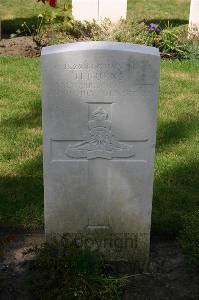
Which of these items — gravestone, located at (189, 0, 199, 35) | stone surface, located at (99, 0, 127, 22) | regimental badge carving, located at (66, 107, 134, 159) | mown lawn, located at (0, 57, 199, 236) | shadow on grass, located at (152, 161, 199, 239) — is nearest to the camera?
regimental badge carving, located at (66, 107, 134, 159)

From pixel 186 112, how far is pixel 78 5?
406cm

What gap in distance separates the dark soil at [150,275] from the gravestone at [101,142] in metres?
0.16

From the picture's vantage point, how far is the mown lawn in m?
4.26

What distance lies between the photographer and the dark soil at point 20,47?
8766 millimetres

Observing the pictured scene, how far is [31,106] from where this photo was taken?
6.43 m

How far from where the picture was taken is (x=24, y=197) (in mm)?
4465

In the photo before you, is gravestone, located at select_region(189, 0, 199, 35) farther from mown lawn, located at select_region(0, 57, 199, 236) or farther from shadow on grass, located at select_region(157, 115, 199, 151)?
shadow on grass, located at select_region(157, 115, 199, 151)

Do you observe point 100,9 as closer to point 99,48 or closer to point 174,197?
point 174,197

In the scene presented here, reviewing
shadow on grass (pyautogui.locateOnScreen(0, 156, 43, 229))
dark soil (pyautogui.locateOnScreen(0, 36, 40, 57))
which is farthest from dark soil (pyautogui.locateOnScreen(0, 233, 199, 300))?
dark soil (pyautogui.locateOnScreen(0, 36, 40, 57))

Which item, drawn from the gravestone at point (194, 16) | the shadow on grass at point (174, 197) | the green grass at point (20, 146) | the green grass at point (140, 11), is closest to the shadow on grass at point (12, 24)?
the green grass at point (140, 11)

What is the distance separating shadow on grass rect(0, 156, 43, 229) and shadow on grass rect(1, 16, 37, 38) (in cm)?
581

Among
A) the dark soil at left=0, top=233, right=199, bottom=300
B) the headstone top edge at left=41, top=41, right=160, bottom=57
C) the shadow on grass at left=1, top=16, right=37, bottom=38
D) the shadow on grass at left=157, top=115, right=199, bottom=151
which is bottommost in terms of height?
the dark soil at left=0, top=233, right=199, bottom=300

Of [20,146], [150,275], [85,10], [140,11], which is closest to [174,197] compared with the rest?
[150,275]

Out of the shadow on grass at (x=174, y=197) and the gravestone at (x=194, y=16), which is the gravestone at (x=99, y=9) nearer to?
the gravestone at (x=194, y=16)
